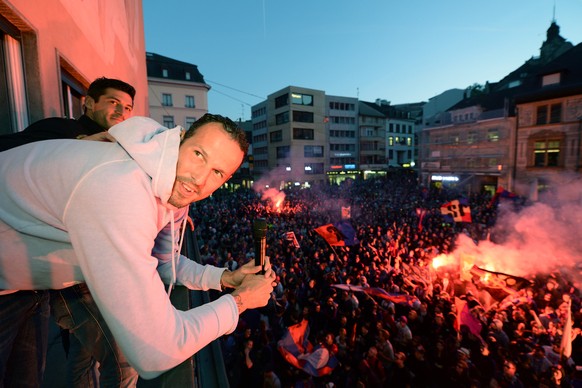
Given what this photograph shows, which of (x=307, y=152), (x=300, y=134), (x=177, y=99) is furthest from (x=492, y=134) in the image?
(x=177, y=99)

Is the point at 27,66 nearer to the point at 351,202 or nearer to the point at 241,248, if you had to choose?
the point at 241,248

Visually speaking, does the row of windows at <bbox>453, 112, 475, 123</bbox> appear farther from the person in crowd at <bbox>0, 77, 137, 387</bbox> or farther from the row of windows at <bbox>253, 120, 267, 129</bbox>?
the person in crowd at <bbox>0, 77, 137, 387</bbox>

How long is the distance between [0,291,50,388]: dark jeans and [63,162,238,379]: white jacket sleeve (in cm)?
77

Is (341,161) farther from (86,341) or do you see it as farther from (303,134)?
(86,341)

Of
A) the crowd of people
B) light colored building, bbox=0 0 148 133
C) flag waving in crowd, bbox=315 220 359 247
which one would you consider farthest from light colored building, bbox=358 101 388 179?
light colored building, bbox=0 0 148 133

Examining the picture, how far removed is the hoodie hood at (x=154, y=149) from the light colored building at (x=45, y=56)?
195 cm

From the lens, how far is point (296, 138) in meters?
48.6

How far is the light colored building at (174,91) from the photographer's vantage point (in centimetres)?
3588

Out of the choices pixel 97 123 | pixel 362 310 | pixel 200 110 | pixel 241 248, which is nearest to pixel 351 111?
pixel 200 110

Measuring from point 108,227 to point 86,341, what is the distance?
1.40 meters

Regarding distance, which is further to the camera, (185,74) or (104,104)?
(185,74)

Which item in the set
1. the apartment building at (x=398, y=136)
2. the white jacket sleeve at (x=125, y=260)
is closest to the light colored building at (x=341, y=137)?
the apartment building at (x=398, y=136)

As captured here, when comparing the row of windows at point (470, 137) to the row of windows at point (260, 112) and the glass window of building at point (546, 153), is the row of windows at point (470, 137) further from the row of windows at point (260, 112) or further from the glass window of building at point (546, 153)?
the row of windows at point (260, 112)

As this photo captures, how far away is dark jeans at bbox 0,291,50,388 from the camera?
143 cm
